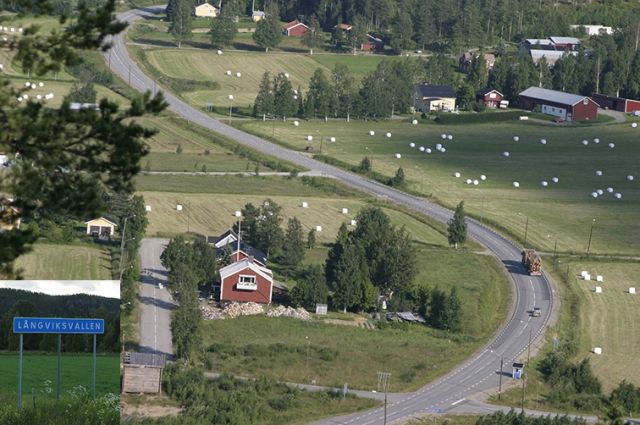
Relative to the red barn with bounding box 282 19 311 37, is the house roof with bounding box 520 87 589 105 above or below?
below

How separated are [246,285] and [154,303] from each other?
112 inches

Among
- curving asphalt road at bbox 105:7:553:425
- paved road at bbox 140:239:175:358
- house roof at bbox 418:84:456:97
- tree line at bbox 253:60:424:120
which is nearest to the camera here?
curving asphalt road at bbox 105:7:553:425

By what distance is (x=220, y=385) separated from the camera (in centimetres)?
3466

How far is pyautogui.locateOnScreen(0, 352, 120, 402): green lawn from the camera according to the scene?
59.3 feet

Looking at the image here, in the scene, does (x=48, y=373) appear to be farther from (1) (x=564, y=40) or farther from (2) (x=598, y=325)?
(1) (x=564, y=40)

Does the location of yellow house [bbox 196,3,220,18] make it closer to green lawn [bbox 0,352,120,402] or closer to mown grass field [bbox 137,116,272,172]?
mown grass field [bbox 137,116,272,172]

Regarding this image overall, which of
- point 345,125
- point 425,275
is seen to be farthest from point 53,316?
point 345,125

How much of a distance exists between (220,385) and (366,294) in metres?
8.39

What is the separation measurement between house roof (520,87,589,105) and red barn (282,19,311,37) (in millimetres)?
Result: 17518

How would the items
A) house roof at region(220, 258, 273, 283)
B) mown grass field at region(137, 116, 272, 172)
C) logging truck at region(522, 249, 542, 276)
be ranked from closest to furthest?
house roof at region(220, 258, 273, 283)
logging truck at region(522, 249, 542, 276)
mown grass field at region(137, 116, 272, 172)

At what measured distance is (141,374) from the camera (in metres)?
33.1

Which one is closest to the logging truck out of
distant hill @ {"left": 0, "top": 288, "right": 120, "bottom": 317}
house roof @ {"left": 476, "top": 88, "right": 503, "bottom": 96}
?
distant hill @ {"left": 0, "top": 288, "right": 120, "bottom": 317}

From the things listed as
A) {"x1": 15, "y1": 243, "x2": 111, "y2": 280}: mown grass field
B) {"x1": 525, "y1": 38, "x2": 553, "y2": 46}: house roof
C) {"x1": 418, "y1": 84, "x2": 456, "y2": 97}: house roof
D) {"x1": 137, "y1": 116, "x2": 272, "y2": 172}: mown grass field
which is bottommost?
{"x1": 137, "y1": 116, "x2": 272, "y2": 172}: mown grass field

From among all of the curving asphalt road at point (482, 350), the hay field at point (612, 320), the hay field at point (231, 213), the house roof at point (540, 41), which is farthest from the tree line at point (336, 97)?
the hay field at point (612, 320)
